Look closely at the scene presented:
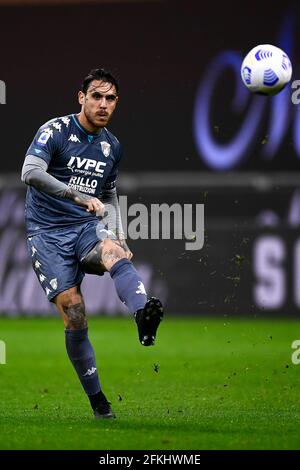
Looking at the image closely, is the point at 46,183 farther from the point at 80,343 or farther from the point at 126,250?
the point at 80,343

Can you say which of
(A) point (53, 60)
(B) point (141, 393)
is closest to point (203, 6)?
(A) point (53, 60)

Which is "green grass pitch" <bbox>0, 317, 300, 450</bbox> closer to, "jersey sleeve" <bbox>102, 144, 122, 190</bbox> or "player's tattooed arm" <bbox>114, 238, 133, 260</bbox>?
"player's tattooed arm" <bbox>114, 238, 133, 260</bbox>

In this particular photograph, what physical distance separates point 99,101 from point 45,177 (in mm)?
732

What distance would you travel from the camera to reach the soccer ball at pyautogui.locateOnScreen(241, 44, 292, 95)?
7.54m

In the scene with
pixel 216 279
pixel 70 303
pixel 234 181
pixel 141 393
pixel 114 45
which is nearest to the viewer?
pixel 70 303

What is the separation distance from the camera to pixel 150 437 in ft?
20.3

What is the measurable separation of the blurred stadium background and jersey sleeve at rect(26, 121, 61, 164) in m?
8.94

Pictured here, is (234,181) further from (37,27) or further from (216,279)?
(37,27)

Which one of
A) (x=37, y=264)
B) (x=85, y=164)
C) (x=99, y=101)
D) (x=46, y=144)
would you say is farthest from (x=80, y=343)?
(x=99, y=101)

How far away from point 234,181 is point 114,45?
131 inches

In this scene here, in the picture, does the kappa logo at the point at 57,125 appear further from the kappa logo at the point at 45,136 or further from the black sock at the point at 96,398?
the black sock at the point at 96,398

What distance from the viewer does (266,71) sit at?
755cm

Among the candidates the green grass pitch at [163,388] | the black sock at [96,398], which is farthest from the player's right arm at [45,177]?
the green grass pitch at [163,388]

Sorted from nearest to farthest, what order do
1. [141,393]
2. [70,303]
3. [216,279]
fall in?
[70,303] < [141,393] < [216,279]
